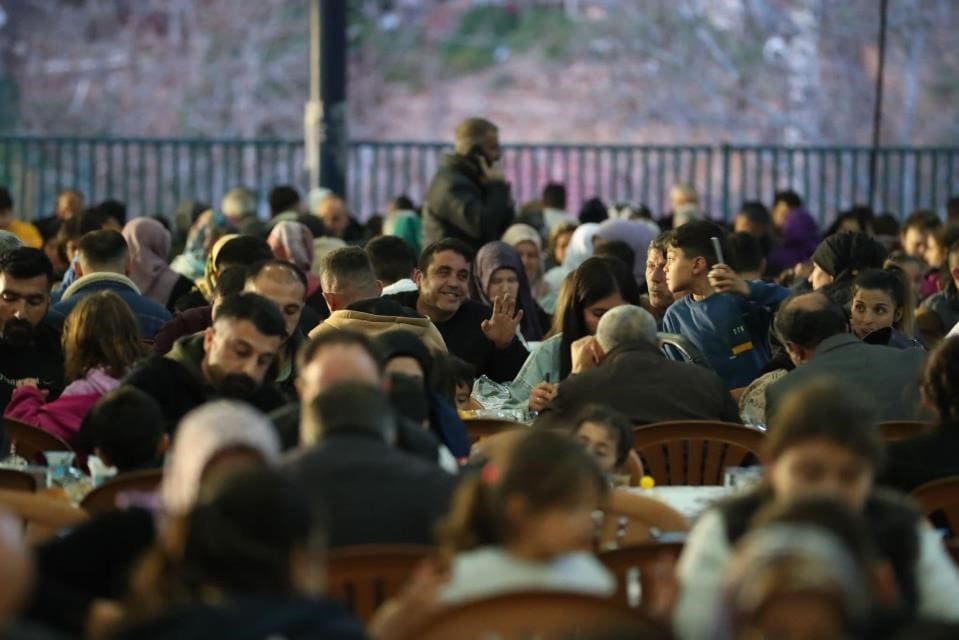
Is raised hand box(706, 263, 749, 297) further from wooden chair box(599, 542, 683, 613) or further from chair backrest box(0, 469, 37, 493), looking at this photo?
wooden chair box(599, 542, 683, 613)

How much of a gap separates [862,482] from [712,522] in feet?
1.01

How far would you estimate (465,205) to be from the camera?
1280cm

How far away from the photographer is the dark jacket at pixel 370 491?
4801mm

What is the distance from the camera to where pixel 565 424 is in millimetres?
6910

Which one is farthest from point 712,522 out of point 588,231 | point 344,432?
point 588,231

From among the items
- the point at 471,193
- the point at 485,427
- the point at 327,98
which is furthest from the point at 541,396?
the point at 327,98

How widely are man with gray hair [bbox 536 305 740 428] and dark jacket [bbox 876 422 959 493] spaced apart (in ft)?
4.75

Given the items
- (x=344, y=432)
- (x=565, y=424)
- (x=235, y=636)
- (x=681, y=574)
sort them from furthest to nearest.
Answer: (x=565, y=424)
(x=344, y=432)
(x=681, y=574)
(x=235, y=636)

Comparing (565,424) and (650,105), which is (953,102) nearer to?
(650,105)

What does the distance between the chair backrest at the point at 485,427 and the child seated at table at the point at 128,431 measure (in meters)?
1.29

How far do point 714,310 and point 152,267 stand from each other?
11.9ft

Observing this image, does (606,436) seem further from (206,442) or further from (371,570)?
(206,442)

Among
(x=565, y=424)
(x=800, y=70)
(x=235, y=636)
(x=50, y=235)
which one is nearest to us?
(x=235, y=636)

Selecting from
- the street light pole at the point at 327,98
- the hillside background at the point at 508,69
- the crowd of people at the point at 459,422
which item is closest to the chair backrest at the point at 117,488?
the crowd of people at the point at 459,422
